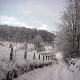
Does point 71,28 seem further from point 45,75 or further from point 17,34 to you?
point 17,34

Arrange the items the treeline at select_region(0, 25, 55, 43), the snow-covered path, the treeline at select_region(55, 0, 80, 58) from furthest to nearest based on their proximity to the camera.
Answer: the treeline at select_region(0, 25, 55, 43)
the treeline at select_region(55, 0, 80, 58)
the snow-covered path

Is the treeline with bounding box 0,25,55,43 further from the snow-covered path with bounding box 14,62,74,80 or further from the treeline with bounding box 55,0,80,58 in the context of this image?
the snow-covered path with bounding box 14,62,74,80

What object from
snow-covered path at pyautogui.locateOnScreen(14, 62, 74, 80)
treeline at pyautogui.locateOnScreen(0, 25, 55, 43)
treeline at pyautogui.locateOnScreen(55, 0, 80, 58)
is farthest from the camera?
treeline at pyautogui.locateOnScreen(0, 25, 55, 43)

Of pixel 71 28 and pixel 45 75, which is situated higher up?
pixel 71 28

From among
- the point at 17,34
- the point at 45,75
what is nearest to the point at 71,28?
the point at 45,75

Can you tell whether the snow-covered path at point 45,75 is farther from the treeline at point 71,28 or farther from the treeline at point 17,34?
the treeline at point 17,34

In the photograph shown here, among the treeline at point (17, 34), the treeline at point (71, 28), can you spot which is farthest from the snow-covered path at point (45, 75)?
the treeline at point (17, 34)

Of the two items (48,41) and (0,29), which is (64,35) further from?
(48,41)

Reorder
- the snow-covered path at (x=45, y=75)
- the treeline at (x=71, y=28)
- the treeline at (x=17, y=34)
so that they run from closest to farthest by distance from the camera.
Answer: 1. the snow-covered path at (x=45, y=75)
2. the treeline at (x=71, y=28)
3. the treeline at (x=17, y=34)

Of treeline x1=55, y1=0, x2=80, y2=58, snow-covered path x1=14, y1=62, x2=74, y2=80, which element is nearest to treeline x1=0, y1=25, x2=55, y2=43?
treeline x1=55, y1=0, x2=80, y2=58

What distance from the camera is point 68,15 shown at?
19.6m

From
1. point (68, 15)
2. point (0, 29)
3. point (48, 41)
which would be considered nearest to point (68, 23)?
point (68, 15)

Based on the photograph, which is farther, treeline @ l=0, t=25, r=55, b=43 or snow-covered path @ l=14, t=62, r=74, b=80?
treeline @ l=0, t=25, r=55, b=43

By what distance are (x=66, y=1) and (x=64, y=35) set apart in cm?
664
